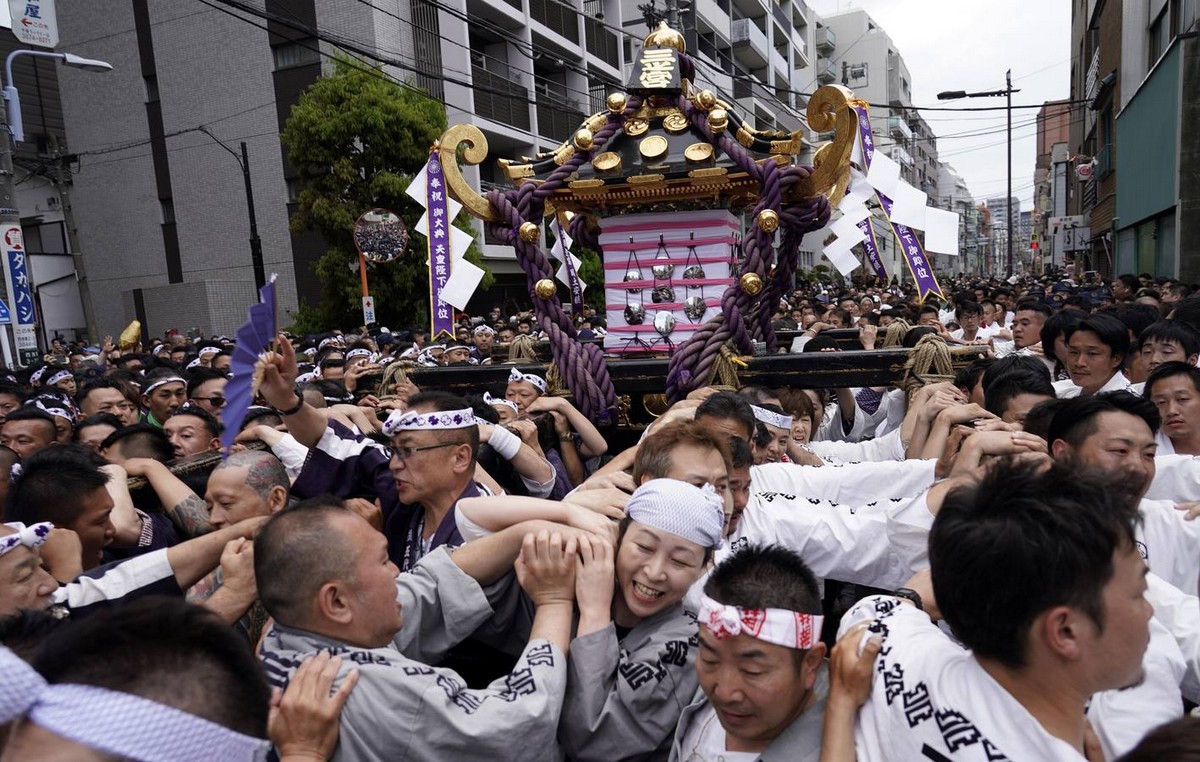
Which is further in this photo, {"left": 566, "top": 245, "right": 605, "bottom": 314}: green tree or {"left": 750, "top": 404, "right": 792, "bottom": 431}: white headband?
{"left": 566, "top": 245, "right": 605, "bottom": 314}: green tree

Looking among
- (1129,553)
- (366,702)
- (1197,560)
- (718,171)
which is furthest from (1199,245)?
(366,702)

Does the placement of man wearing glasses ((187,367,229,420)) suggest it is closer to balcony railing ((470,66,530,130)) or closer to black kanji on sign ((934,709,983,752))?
black kanji on sign ((934,709,983,752))

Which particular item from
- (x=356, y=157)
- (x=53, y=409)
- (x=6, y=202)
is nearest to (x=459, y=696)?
(x=53, y=409)

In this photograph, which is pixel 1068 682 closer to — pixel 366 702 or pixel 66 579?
pixel 366 702

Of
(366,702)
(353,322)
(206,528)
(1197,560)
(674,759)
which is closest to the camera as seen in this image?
(366,702)

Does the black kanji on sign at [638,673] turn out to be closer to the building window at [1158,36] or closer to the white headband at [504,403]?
the white headband at [504,403]

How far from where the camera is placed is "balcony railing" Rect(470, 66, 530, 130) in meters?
20.1

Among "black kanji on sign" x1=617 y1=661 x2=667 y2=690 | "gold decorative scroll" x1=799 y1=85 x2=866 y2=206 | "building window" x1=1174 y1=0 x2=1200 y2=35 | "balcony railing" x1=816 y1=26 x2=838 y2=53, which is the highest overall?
"balcony railing" x1=816 y1=26 x2=838 y2=53

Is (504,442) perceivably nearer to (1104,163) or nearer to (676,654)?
(676,654)

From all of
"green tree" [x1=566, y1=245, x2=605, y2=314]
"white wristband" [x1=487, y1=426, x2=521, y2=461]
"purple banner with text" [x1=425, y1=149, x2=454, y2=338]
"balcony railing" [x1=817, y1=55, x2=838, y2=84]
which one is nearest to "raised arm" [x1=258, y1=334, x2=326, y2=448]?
"white wristband" [x1=487, y1=426, x2=521, y2=461]

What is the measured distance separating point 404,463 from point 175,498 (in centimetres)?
118

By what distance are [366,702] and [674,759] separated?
0.74 metres

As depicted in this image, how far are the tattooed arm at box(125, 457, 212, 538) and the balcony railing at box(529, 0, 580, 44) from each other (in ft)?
69.2

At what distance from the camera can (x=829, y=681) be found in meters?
1.67
